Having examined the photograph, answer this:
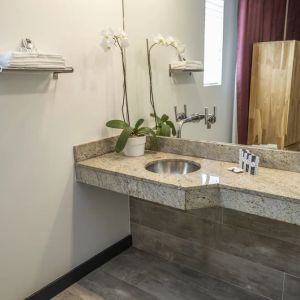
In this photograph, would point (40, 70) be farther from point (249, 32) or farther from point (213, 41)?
point (249, 32)

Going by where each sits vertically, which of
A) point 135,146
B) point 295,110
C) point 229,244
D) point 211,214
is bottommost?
point 229,244

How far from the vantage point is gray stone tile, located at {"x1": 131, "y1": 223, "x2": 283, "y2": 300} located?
181 centimetres

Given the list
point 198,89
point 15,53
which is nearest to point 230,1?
point 198,89

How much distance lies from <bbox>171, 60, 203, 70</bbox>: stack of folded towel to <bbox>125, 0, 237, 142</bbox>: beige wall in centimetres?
3

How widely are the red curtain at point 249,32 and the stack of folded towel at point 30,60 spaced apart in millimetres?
1000

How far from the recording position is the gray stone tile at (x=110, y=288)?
73.2 inches

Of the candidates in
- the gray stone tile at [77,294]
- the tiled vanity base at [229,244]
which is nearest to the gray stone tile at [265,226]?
the tiled vanity base at [229,244]

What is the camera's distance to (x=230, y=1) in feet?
5.82

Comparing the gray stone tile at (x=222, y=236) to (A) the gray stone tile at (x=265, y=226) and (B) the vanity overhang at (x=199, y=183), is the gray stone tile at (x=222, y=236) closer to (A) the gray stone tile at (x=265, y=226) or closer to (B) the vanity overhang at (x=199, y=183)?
(A) the gray stone tile at (x=265, y=226)

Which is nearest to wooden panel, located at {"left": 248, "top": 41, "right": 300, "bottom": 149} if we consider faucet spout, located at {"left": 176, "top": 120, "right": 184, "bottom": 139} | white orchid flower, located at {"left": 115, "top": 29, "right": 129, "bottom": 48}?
faucet spout, located at {"left": 176, "top": 120, "right": 184, "bottom": 139}

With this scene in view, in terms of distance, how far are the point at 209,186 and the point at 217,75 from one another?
771 millimetres

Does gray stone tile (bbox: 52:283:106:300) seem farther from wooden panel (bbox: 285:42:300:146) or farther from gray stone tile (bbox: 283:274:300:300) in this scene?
wooden panel (bbox: 285:42:300:146)

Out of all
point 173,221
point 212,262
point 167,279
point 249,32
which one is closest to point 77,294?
point 167,279

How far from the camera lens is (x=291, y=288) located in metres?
1.73
